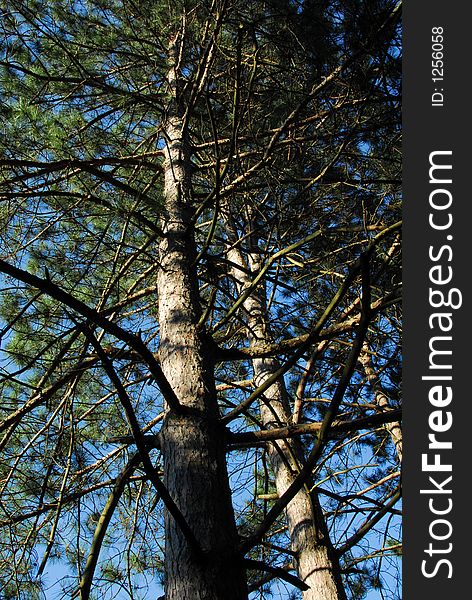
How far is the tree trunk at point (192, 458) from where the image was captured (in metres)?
1.94

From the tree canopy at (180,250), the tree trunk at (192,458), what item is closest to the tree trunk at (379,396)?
the tree canopy at (180,250)

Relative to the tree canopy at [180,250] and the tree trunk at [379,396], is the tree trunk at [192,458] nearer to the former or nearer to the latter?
the tree canopy at [180,250]

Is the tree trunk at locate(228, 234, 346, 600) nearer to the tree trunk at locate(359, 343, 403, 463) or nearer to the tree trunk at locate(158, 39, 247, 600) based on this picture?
the tree trunk at locate(158, 39, 247, 600)

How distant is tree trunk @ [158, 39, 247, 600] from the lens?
6.36ft

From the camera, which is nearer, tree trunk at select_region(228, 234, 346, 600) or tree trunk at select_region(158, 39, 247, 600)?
tree trunk at select_region(158, 39, 247, 600)

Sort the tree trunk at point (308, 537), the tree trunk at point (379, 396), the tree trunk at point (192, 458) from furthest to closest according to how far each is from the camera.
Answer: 1. the tree trunk at point (379, 396)
2. the tree trunk at point (308, 537)
3. the tree trunk at point (192, 458)

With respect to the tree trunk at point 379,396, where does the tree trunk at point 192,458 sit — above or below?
below

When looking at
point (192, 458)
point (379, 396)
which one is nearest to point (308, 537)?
point (379, 396)

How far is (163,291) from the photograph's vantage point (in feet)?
10.5

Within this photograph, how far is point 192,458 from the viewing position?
88.5 inches

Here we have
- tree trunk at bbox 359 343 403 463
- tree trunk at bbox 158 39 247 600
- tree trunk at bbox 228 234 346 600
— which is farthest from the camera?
tree trunk at bbox 359 343 403 463

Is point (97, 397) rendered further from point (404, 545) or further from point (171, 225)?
point (404, 545)

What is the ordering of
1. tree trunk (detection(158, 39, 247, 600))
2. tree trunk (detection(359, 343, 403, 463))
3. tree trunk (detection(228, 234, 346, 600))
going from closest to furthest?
1. tree trunk (detection(158, 39, 247, 600))
2. tree trunk (detection(228, 234, 346, 600))
3. tree trunk (detection(359, 343, 403, 463))

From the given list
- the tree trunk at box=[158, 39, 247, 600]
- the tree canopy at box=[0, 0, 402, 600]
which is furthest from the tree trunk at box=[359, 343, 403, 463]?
the tree trunk at box=[158, 39, 247, 600]
